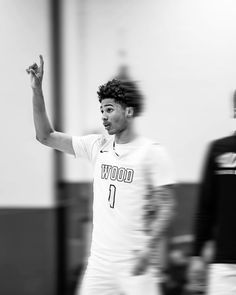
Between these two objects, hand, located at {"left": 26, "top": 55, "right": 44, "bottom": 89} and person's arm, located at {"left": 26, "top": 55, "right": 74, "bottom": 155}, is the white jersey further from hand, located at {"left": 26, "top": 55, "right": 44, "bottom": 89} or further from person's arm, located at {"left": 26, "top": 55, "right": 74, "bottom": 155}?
hand, located at {"left": 26, "top": 55, "right": 44, "bottom": 89}

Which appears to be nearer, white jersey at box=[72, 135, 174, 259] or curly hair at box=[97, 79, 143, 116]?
white jersey at box=[72, 135, 174, 259]

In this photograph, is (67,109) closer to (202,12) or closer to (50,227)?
(50,227)

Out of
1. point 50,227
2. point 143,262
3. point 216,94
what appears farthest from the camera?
point 50,227

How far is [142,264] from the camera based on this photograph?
3164 millimetres

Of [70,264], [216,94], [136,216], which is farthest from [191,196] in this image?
[136,216]

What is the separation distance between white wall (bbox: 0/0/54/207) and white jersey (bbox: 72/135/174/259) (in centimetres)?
177

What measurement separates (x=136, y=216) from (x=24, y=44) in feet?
7.51

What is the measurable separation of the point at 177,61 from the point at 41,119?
1586 millimetres

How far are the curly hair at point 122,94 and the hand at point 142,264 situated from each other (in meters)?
0.75

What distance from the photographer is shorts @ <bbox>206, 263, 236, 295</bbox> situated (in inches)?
118

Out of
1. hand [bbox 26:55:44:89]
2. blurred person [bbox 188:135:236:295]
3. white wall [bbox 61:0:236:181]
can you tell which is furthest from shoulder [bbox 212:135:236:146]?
white wall [bbox 61:0:236:181]

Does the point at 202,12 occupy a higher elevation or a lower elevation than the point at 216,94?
higher

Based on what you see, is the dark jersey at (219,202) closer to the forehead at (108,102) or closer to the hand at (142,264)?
the hand at (142,264)

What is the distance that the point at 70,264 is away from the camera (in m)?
5.12
